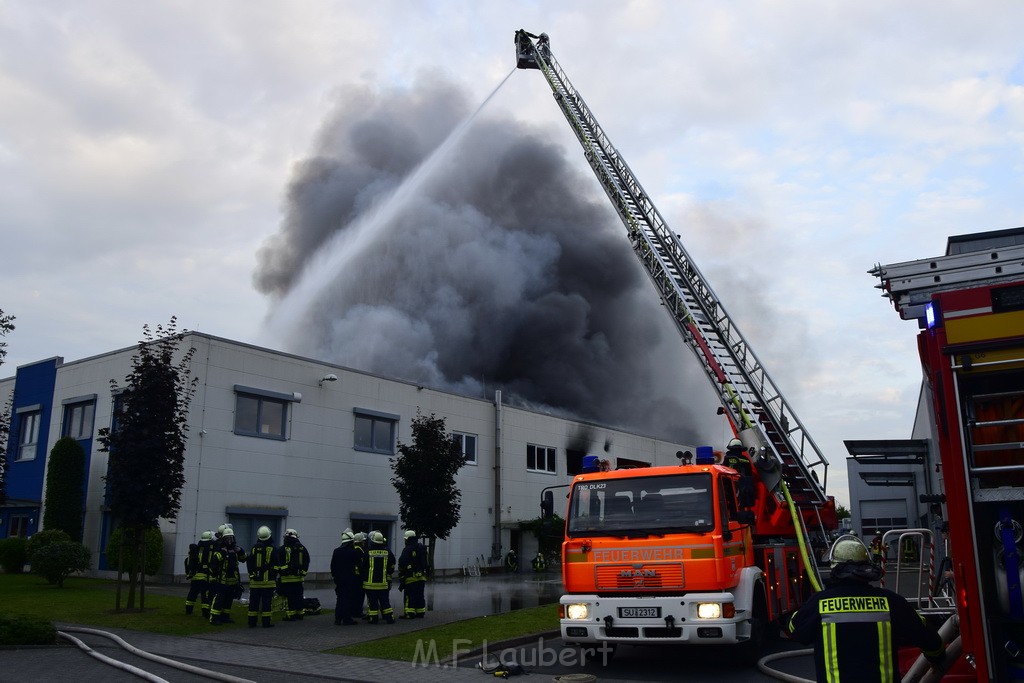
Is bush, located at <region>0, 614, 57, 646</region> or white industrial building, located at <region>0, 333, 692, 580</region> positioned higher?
white industrial building, located at <region>0, 333, 692, 580</region>

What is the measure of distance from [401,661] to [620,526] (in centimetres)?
316

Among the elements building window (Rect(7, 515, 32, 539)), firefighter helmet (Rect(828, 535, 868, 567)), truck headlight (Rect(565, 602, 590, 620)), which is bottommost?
truck headlight (Rect(565, 602, 590, 620))

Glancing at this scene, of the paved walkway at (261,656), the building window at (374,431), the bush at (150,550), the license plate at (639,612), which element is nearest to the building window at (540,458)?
the building window at (374,431)

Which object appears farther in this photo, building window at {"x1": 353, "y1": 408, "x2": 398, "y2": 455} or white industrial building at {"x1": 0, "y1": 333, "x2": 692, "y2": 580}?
building window at {"x1": 353, "y1": 408, "x2": 398, "y2": 455}

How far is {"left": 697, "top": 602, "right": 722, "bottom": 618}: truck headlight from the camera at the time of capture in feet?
26.7

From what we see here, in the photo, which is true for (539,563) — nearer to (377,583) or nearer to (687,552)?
(377,583)

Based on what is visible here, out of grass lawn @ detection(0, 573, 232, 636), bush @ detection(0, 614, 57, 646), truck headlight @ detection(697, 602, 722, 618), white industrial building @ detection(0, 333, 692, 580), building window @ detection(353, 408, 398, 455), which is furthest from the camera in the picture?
building window @ detection(353, 408, 398, 455)

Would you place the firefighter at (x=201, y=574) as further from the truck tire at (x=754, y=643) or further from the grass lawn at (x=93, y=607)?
the truck tire at (x=754, y=643)

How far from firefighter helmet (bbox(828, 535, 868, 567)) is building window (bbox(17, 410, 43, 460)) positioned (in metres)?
25.3

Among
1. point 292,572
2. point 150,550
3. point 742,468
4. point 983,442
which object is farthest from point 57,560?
point 983,442

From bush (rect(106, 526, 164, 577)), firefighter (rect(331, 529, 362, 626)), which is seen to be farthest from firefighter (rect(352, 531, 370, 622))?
bush (rect(106, 526, 164, 577))

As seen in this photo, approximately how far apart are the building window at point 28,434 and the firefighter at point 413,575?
16284 mm

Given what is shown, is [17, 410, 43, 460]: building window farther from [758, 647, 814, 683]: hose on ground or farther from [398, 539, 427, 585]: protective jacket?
[758, 647, 814, 683]: hose on ground

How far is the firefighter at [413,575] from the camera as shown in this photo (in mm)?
13203
